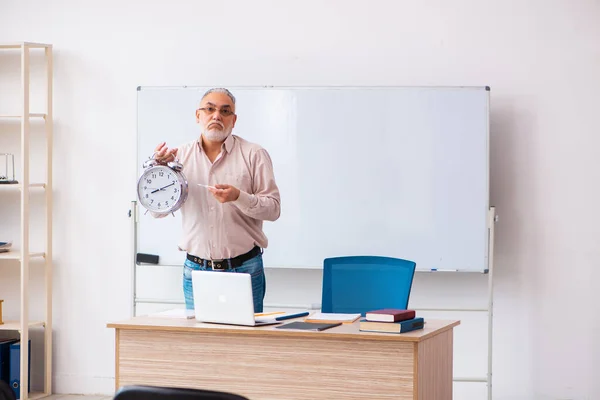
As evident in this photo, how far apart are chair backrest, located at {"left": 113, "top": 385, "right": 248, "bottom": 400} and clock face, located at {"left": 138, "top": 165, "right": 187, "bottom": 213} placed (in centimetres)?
183

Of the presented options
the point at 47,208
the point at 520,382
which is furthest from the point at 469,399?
the point at 47,208

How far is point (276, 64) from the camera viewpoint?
533 cm

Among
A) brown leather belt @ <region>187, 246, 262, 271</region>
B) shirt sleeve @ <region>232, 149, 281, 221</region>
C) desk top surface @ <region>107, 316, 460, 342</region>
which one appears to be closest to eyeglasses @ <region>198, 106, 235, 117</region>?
shirt sleeve @ <region>232, 149, 281, 221</region>

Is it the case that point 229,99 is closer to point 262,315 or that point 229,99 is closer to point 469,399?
point 262,315

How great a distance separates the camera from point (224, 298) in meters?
3.16

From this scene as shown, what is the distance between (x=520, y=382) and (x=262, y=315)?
2.29 meters

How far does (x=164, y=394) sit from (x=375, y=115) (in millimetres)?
3430

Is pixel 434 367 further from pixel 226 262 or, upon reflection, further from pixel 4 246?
pixel 4 246

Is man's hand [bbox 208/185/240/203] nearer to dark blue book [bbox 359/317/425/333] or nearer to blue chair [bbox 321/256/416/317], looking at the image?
blue chair [bbox 321/256/416/317]

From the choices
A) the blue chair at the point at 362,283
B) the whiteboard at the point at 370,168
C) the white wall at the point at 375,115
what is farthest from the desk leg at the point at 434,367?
the white wall at the point at 375,115

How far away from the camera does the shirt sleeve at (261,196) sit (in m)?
3.57

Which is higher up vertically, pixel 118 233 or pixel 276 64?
pixel 276 64

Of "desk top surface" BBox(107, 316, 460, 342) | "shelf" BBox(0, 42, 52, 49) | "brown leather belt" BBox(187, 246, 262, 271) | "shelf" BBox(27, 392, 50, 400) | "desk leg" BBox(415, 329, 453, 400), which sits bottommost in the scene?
"shelf" BBox(27, 392, 50, 400)

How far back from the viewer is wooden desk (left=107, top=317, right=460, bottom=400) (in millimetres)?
2939
